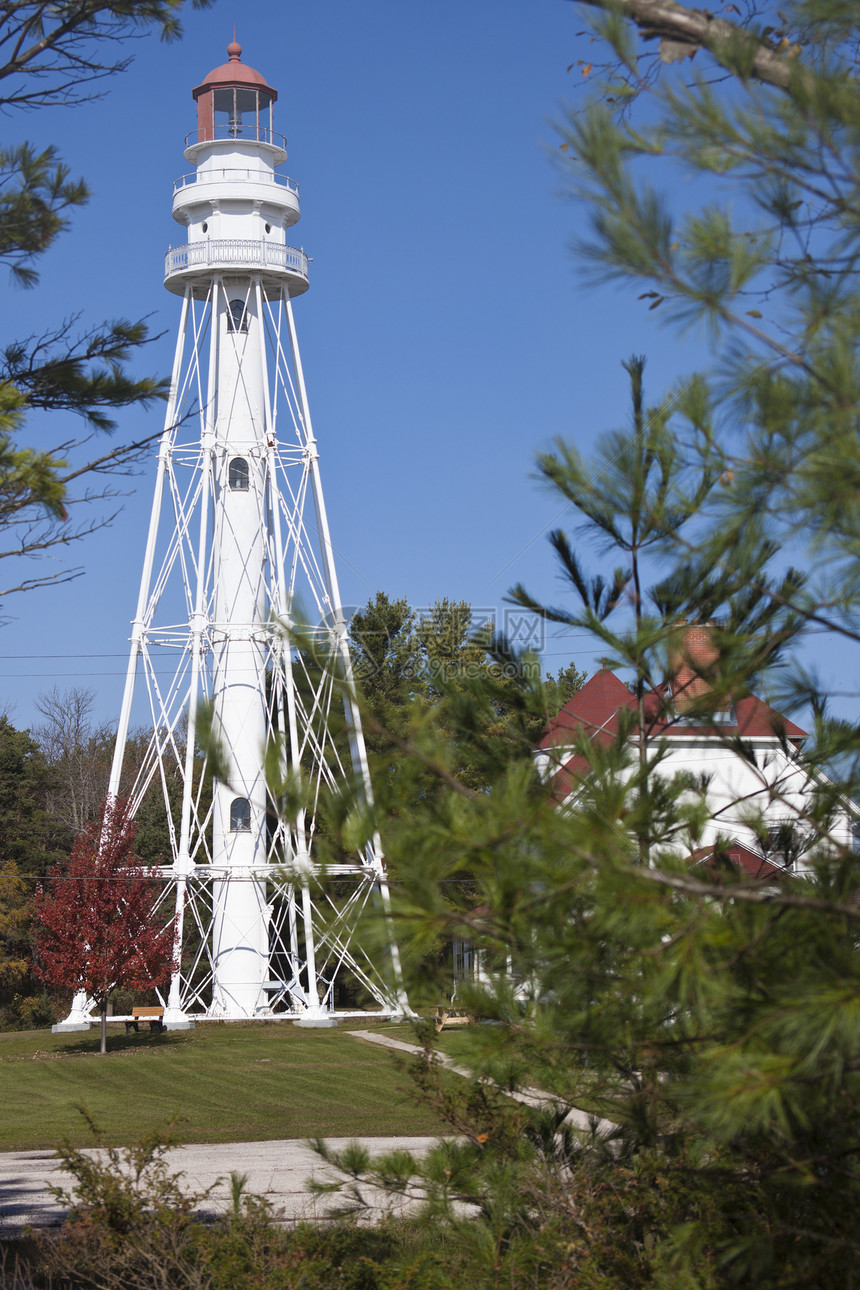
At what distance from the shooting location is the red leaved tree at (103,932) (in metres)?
26.3

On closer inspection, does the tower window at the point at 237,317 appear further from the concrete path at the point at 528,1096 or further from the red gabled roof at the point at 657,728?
the red gabled roof at the point at 657,728

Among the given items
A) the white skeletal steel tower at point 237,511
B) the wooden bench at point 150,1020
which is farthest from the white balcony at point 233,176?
the wooden bench at point 150,1020

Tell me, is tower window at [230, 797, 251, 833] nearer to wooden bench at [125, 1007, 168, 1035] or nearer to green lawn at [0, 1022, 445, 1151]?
green lawn at [0, 1022, 445, 1151]

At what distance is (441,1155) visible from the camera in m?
6.77

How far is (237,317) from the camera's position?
30578 millimetres

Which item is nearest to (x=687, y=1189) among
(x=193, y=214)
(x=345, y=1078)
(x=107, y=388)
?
(x=107, y=388)

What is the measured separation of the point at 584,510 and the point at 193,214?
90.6 feet

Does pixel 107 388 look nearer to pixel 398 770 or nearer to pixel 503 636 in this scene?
pixel 503 636

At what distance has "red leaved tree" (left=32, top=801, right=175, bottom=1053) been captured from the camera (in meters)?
26.3

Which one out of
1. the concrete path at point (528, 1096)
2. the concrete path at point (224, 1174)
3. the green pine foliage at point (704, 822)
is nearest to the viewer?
the green pine foliage at point (704, 822)

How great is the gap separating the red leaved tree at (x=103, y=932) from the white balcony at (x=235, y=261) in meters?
12.8

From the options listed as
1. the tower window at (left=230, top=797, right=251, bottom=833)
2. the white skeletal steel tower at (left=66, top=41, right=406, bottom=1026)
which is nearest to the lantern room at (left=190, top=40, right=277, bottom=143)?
the white skeletal steel tower at (left=66, top=41, right=406, bottom=1026)

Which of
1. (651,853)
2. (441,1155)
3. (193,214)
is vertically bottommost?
(441,1155)

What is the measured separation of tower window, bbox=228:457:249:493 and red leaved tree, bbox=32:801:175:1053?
830cm
